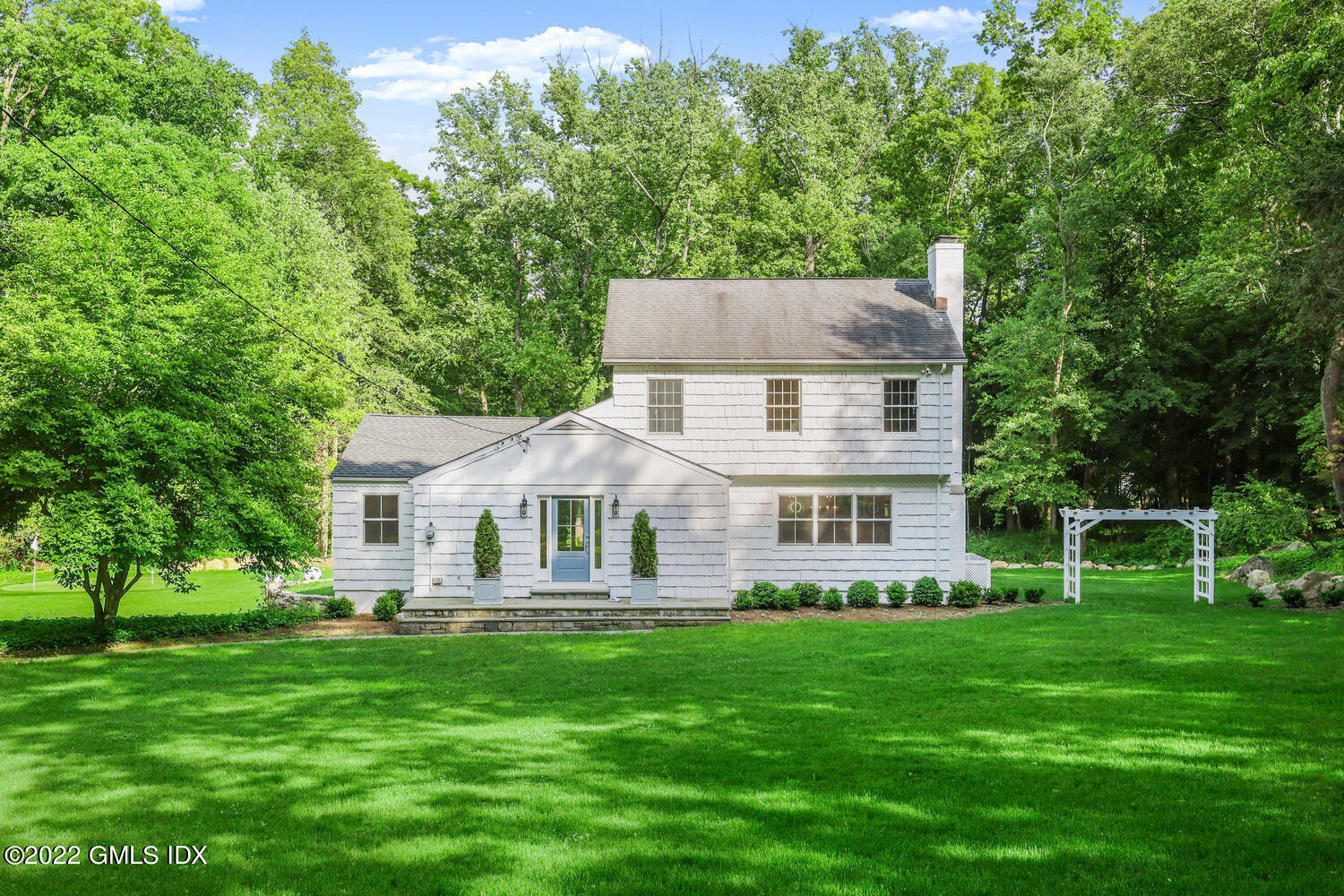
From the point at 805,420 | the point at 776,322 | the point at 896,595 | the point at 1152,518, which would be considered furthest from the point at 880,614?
the point at 776,322

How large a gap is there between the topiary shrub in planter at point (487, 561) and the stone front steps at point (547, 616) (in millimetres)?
288

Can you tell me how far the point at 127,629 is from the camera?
1532 centimetres

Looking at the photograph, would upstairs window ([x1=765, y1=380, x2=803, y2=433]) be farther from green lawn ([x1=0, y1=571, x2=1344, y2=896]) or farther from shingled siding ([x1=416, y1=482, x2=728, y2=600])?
green lawn ([x1=0, y1=571, x2=1344, y2=896])

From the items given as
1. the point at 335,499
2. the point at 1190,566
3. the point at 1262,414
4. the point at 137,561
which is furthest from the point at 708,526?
the point at 1262,414

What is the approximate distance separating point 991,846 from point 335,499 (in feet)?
54.2

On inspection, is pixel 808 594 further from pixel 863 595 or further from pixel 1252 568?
pixel 1252 568

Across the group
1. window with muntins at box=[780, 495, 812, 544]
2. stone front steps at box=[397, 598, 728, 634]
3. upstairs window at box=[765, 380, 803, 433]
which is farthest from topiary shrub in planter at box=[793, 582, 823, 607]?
upstairs window at box=[765, 380, 803, 433]

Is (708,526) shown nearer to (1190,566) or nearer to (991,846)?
(991,846)

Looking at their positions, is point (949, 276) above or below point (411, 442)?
above

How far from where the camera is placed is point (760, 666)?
11.9 meters

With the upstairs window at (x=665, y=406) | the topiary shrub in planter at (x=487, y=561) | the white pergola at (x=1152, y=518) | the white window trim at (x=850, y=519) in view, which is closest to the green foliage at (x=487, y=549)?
the topiary shrub in planter at (x=487, y=561)

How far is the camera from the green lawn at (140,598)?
821 inches

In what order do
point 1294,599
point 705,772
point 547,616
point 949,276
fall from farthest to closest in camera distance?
point 949,276 < point 547,616 < point 1294,599 < point 705,772

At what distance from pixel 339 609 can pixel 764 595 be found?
939cm
